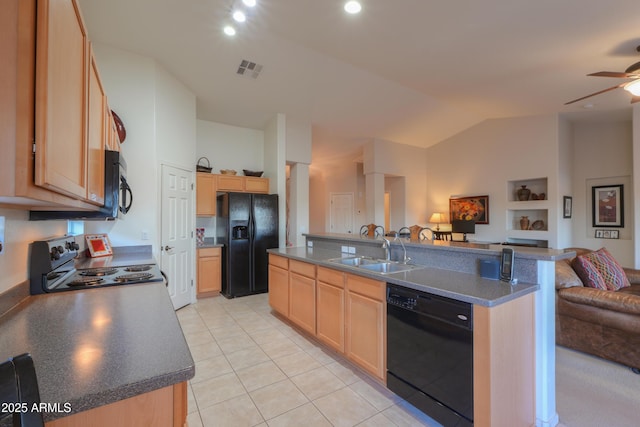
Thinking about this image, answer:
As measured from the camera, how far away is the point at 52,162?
75 centimetres

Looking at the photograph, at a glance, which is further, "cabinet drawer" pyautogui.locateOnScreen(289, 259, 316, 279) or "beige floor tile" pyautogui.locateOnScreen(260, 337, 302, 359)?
"cabinet drawer" pyautogui.locateOnScreen(289, 259, 316, 279)

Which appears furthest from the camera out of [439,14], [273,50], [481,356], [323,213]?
[323,213]

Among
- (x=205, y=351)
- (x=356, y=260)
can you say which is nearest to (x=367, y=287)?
(x=356, y=260)

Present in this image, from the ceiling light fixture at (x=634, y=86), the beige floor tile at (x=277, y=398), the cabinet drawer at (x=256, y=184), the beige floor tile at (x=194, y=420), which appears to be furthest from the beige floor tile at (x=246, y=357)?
the ceiling light fixture at (x=634, y=86)

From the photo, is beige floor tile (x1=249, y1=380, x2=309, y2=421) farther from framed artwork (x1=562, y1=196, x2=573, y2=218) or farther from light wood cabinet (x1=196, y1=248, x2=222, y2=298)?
framed artwork (x1=562, y1=196, x2=573, y2=218)

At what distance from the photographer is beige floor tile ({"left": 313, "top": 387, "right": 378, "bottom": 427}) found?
1.84 meters

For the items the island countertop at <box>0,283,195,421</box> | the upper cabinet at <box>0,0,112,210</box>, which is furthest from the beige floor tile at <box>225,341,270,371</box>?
the upper cabinet at <box>0,0,112,210</box>

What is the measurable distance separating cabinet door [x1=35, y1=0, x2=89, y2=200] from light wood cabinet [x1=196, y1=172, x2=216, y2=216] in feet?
11.8

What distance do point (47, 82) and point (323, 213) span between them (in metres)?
8.51

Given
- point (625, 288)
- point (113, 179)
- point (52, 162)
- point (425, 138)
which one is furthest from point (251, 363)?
point (425, 138)

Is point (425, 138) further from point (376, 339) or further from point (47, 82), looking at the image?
point (47, 82)

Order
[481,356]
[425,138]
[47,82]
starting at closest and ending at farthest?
[47,82] → [481,356] → [425,138]

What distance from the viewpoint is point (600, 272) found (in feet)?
10.2

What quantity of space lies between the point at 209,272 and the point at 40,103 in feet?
14.3
